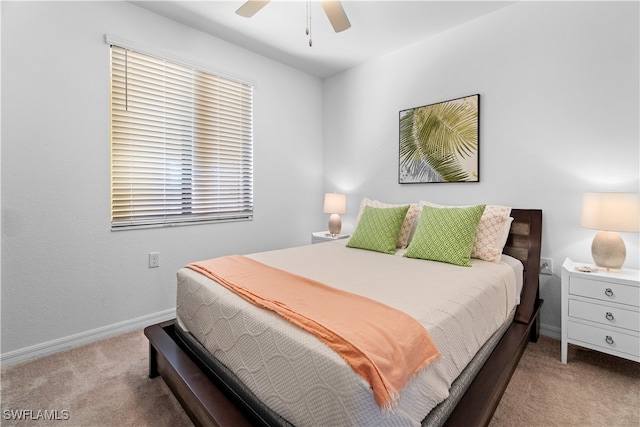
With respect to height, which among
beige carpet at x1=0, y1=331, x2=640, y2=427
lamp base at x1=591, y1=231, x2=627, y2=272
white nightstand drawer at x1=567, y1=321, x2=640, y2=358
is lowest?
beige carpet at x1=0, y1=331, x2=640, y2=427

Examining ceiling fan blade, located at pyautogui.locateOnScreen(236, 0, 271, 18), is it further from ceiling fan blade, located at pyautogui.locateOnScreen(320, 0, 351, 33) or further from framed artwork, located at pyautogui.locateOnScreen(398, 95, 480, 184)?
framed artwork, located at pyautogui.locateOnScreen(398, 95, 480, 184)

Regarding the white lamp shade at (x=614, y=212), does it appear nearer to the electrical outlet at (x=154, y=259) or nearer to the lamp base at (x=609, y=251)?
the lamp base at (x=609, y=251)

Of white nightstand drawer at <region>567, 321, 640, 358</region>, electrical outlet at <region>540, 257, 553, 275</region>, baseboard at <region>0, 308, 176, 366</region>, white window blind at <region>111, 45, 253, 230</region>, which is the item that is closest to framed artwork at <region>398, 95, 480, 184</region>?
electrical outlet at <region>540, 257, 553, 275</region>

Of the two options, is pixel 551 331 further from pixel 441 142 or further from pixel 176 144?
pixel 176 144

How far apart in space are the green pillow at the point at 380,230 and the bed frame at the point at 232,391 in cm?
94

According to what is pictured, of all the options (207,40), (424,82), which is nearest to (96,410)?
(207,40)

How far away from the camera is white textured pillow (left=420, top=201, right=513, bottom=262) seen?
2123 millimetres

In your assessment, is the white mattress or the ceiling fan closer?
the white mattress

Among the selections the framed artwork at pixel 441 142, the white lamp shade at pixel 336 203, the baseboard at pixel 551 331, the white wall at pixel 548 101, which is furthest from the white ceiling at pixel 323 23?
the baseboard at pixel 551 331

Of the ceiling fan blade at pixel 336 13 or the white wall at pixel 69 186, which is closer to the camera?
the ceiling fan blade at pixel 336 13

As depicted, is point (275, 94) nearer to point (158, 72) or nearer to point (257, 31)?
point (257, 31)

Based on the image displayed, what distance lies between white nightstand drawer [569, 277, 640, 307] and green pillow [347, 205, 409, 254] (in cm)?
114

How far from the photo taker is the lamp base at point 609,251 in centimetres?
189

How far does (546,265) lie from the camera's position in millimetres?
2350
